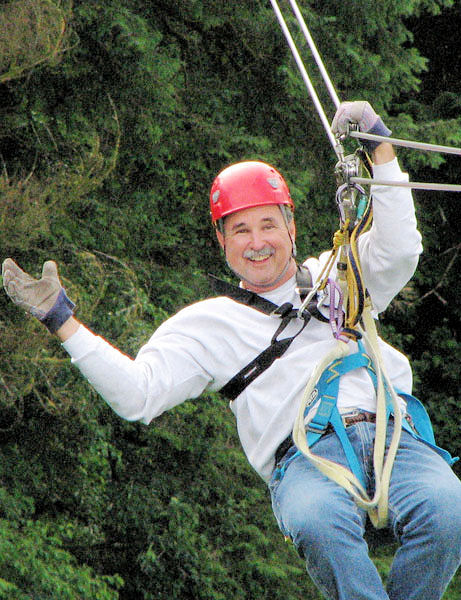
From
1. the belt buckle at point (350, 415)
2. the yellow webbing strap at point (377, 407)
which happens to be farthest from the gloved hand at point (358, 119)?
the belt buckle at point (350, 415)

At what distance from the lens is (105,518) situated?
28.6ft

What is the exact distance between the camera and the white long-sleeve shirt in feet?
10.5

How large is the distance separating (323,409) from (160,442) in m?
5.95

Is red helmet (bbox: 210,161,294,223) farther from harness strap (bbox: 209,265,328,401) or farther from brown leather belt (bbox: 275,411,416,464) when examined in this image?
brown leather belt (bbox: 275,411,416,464)

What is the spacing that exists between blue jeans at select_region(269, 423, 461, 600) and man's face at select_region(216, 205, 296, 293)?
2.32ft

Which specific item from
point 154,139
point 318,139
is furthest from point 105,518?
point 318,139

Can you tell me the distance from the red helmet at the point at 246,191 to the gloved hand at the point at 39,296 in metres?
0.71

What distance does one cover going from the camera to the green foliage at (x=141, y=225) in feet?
24.5

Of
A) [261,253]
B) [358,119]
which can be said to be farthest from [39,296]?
[358,119]

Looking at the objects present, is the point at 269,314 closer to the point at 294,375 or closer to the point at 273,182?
the point at 294,375

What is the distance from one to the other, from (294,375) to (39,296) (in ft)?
2.57

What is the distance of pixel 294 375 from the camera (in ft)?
10.7

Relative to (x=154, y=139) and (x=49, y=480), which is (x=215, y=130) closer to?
(x=154, y=139)

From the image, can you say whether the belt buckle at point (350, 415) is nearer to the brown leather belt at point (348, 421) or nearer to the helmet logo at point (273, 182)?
the brown leather belt at point (348, 421)
